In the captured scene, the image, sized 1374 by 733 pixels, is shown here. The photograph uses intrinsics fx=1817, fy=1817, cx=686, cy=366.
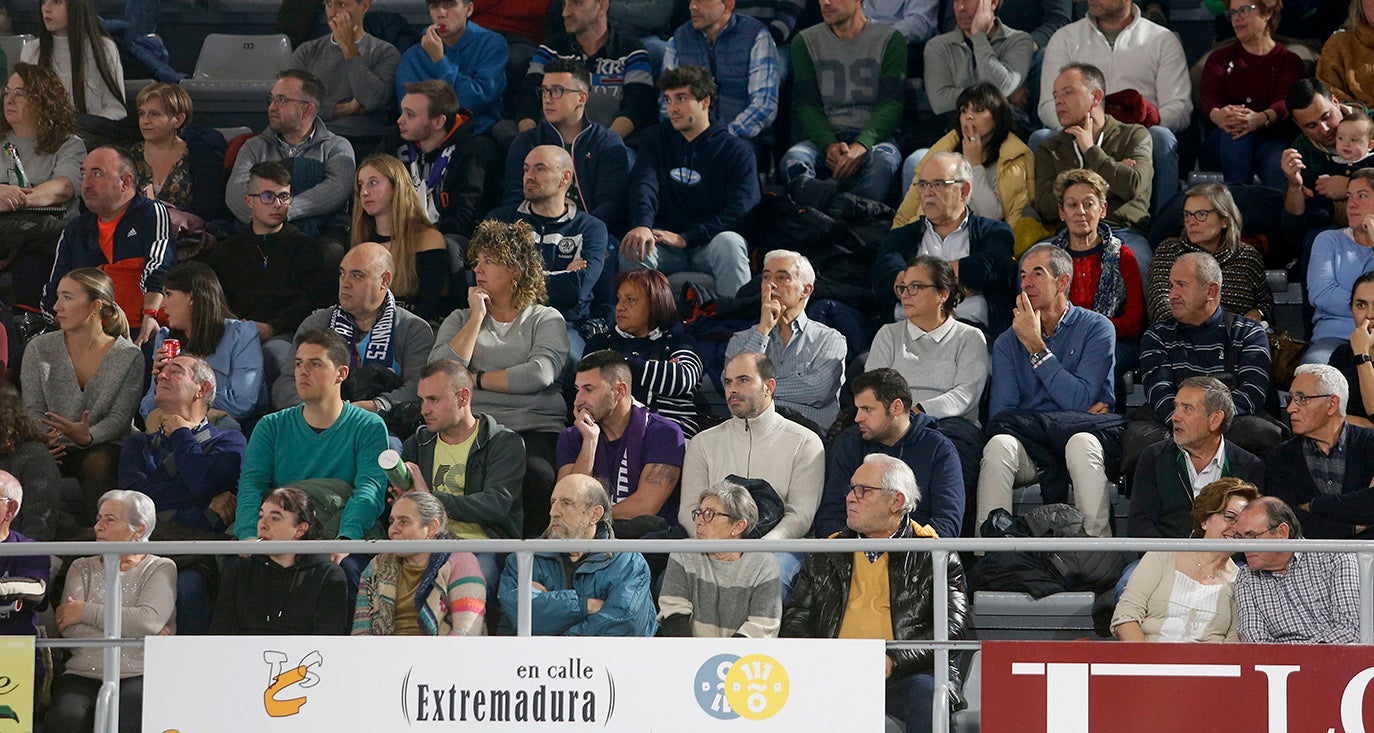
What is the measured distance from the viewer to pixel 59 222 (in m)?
8.18

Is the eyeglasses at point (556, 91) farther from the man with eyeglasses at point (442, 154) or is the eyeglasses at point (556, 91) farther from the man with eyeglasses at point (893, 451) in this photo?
the man with eyeglasses at point (893, 451)

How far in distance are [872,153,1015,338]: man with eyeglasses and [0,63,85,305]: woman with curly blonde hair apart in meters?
3.70

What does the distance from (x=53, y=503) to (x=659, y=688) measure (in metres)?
2.64

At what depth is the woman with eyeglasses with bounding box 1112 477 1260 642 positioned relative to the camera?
17.1 ft

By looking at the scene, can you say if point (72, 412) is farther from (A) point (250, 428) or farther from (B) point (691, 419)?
(B) point (691, 419)

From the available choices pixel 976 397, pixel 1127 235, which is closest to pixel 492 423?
pixel 976 397

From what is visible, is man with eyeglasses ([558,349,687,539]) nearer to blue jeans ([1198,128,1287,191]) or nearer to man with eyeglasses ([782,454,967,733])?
man with eyeglasses ([782,454,967,733])

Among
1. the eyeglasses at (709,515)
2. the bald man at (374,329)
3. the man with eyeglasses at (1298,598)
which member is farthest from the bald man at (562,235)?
the man with eyeglasses at (1298,598)

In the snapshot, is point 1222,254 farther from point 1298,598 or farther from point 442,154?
point 442,154

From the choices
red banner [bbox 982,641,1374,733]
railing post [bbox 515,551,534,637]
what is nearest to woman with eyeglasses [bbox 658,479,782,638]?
railing post [bbox 515,551,534,637]

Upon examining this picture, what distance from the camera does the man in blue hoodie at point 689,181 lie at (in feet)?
25.3

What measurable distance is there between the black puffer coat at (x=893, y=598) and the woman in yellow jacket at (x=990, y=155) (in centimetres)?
259

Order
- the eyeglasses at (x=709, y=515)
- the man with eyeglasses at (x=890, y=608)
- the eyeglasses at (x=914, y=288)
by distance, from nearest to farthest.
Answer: the man with eyeglasses at (x=890, y=608), the eyeglasses at (x=709, y=515), the eyeglasses at (x=914, y=288)

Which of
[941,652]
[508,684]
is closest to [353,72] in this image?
[508,684]
